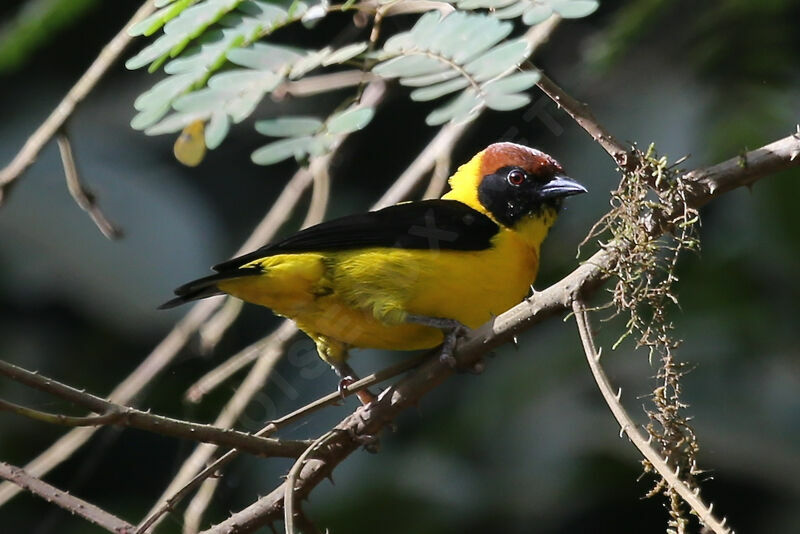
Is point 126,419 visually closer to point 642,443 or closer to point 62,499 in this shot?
point 62,499

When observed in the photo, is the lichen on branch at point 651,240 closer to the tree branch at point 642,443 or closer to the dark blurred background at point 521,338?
the tree branch at point 642,443

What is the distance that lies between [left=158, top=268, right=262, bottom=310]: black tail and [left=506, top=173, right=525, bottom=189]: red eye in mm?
910

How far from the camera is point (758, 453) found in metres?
4.46

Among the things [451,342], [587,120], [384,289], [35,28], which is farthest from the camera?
[35,28]

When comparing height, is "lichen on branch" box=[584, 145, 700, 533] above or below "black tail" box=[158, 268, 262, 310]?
below

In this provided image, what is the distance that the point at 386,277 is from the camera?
3.10 meters

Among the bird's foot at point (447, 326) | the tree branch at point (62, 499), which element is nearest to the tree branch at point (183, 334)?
the bird's foot at point (447, 326)

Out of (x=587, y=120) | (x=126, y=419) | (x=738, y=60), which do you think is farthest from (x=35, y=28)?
(x=738, y=60)

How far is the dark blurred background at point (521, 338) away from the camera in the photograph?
4258mm

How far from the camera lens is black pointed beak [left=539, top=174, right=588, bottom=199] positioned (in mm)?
3371

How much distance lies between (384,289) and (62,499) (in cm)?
112

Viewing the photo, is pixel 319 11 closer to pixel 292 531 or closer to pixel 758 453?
pixel 292 531

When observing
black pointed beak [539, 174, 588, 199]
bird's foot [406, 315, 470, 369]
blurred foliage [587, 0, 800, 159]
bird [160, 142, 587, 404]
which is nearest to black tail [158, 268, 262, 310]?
bird [160, 142, 587, 404]

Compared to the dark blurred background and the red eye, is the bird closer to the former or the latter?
the red eye
